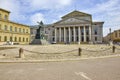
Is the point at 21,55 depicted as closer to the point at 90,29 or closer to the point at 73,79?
the point at 73,79

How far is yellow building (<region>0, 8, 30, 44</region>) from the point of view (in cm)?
5741

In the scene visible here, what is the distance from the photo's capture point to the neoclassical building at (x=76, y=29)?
81438 millimetres

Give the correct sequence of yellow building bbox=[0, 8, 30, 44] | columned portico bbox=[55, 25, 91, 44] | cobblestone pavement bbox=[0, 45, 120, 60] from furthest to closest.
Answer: columned portico bbox=[55, 25, 91, 44] → yellow building bbox=[0, 8, 30, 44] → cobblestone pavement bbox=[0, 45, 120, 60]

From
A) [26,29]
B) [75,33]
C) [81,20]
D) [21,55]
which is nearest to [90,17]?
[81,20]

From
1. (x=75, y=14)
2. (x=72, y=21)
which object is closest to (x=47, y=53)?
(x=72, y=21)

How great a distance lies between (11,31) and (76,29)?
126 feet

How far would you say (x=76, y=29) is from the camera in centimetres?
8588

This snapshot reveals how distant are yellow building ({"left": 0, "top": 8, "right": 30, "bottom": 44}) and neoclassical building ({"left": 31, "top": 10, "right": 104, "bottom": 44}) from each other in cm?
1977

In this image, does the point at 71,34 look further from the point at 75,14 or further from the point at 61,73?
the point at 61,73

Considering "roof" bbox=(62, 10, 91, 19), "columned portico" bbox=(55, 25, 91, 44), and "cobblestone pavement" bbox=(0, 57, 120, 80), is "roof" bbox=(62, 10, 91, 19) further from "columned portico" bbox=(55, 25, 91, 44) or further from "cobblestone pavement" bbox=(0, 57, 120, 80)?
"cobblestone pavement" bbox=(0, 57, 120, 80)

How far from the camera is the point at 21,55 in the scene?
643 inches

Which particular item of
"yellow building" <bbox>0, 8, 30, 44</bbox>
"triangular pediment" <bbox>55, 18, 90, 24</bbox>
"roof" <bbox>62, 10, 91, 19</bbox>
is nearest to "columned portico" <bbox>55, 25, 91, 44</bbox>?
"triangular pediment" <bbox>55, 18, 90, 24</bbox>

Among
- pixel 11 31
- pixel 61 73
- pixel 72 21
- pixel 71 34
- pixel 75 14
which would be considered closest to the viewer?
pixel 61 73

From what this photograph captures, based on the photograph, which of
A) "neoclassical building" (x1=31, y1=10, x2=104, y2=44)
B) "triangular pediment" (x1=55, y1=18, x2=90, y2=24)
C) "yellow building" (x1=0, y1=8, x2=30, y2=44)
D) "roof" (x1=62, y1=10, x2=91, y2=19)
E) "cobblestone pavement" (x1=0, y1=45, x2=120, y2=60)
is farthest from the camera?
"roof" (x1=62, y1=10, x2=91, y2=19)
